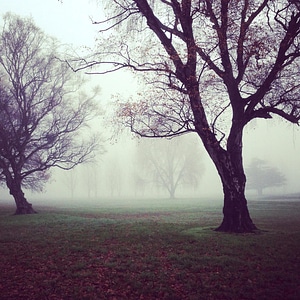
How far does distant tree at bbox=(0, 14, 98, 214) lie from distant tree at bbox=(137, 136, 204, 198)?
3808cm

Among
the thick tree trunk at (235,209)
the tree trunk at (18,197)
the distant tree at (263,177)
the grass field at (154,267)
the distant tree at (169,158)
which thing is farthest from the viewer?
the distant tree at (263,177)

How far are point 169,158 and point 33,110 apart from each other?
4466 cm

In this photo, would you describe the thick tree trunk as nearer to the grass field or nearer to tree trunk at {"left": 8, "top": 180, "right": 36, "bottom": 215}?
the grass field

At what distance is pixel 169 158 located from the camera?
223 feet

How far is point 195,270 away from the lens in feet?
24.9

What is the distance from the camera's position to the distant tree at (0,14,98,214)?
81.6 feet

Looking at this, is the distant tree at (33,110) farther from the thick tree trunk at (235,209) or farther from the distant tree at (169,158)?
the distant tree at (169,158)

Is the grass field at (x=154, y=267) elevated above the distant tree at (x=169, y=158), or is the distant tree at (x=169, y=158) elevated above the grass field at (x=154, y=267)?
the distant tree at (x=169, y=158)

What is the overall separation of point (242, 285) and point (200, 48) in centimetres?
991

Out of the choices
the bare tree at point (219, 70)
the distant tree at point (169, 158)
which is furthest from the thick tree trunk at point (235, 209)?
the distant tree at point (169, 158)

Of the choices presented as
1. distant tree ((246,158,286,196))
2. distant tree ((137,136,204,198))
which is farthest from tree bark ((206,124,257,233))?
distant tree ((246,158,286,196))

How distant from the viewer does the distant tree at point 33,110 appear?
2486 cm

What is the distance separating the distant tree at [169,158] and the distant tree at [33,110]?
38.1 m

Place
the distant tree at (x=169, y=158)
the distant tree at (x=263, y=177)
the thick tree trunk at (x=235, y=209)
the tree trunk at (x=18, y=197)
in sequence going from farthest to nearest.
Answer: the distant tree at (x=263, y=177), the distant tree at (x=169, y=158), the tree trunk at (x=18, y=197), the thick tree trunk at (x=235, y=209)
